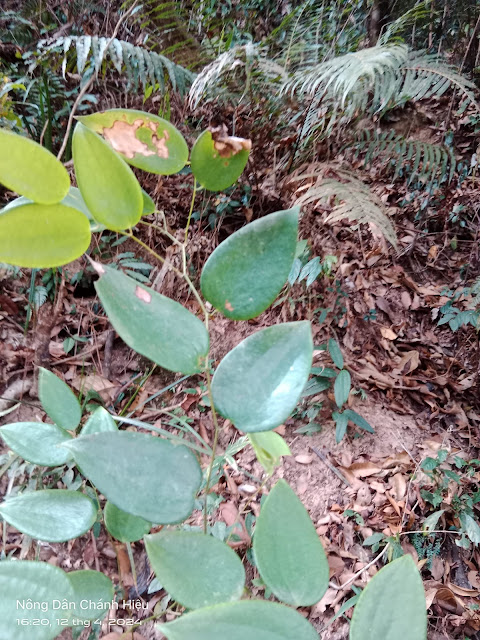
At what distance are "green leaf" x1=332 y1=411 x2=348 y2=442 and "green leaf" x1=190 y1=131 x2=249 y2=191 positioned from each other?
84cm

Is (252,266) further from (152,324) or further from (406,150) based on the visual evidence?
(406,150)

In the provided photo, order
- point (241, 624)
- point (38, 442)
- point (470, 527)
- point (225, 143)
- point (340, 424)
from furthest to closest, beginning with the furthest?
point (340, 424) → point (470, 527) → point (38, 442) → point (225, 143) → point (241, 624)

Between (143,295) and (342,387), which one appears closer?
(143,295)

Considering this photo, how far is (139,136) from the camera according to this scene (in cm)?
29

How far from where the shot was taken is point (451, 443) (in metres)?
1.06

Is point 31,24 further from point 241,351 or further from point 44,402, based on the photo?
point 241,351

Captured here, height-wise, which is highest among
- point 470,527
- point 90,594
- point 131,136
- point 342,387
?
point 131,136

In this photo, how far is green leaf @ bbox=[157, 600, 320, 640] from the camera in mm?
180

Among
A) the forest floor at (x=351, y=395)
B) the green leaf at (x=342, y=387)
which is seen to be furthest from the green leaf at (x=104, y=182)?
the green leaf at (x=342, y=387)

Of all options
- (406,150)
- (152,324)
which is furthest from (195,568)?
(406,150)

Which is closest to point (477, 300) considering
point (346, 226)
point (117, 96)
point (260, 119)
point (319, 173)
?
point (346, 226)

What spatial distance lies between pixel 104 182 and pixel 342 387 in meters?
0.89

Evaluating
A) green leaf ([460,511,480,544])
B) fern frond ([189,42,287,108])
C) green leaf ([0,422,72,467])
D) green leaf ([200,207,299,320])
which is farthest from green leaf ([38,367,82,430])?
fern frond ([189,42,287,108])

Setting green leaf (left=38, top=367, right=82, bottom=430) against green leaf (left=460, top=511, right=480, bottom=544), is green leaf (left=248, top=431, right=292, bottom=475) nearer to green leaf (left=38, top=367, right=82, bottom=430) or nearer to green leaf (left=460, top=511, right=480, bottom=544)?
green leaf (left=38, top=367, right=82, bottom=430)
